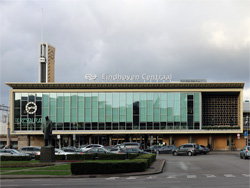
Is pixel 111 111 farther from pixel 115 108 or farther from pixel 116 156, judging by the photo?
pixel 116 156

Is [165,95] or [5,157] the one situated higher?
[165,95]

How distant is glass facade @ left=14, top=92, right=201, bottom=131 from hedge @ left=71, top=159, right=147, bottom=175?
52.0m

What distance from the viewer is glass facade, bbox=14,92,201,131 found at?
80.0 metres

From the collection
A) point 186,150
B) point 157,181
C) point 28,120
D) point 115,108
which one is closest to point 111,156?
point 186,150

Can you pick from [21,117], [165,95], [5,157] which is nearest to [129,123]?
[165,95]

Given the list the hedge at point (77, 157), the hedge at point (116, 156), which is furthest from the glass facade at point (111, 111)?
the hedge at point (77, 157)

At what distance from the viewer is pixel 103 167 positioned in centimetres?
2719

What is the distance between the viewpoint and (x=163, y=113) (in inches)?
3147

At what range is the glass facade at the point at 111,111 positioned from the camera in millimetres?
80000

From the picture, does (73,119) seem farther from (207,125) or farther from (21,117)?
(207,125)

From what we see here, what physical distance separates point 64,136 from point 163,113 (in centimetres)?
2004

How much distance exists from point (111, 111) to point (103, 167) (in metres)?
53.1

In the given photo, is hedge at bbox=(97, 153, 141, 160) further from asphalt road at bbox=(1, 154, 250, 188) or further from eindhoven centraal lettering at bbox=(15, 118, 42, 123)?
eindhoven centraal lettering at bbox=(15, 118, 42, 123)

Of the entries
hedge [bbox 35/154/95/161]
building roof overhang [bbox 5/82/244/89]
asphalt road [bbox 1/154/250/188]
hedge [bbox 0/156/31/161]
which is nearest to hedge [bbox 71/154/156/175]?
asphalt road [bbox 1/154/250/188]
